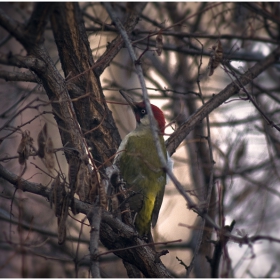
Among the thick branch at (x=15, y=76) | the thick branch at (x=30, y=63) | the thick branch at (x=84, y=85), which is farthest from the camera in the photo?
the thick branch at (x=84, y=85)

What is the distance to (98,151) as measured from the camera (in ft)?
15.2

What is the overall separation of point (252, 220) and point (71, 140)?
401 centimetres

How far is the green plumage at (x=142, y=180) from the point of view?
4.71 meters

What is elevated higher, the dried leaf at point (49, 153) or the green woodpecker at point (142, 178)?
the green woodpecker at point (142, 178)

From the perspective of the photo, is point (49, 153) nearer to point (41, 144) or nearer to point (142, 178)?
point (41, 144)

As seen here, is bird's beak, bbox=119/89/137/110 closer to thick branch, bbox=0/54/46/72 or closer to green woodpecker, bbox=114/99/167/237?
green woodpecker, bbox=114/99/167/237

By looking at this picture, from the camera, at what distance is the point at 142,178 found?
16.1 feet

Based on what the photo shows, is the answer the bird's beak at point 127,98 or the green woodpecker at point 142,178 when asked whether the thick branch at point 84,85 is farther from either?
the bird's beak at point 127,98

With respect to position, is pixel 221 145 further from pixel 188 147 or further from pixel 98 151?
pixel 98 151

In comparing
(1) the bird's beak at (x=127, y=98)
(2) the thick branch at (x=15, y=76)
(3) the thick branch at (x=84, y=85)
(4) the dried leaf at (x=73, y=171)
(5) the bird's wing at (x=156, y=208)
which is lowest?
(4) the dried leaf at (x=73, y=171)

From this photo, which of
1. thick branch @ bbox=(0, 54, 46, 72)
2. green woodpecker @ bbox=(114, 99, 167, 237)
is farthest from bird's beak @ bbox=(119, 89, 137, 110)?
thick branch @ bbox=(0, 54, 46, 72)

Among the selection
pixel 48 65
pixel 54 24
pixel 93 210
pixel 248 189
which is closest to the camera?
pixel 93 210

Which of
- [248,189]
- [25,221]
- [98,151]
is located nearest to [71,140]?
[98,151]

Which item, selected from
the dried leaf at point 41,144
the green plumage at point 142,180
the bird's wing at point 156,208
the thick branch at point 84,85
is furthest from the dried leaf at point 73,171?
the bird's wing at point 156,208
